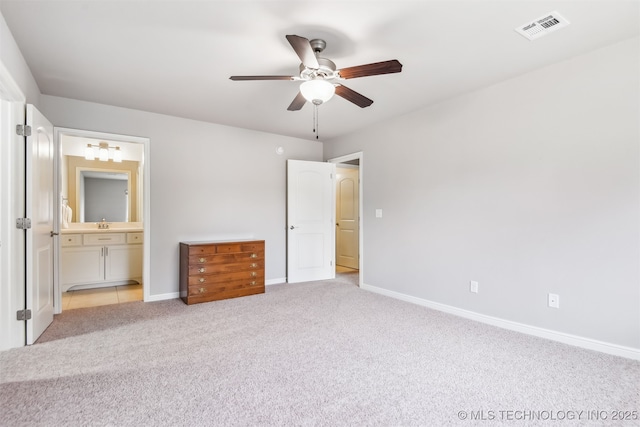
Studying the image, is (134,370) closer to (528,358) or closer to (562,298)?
(528,358)

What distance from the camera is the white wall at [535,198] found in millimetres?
2398

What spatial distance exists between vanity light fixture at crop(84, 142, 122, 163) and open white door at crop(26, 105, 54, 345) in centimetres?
186

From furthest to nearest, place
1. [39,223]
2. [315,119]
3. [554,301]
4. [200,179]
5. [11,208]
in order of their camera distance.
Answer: [200,179]
[315,119]
[39,223]
[554,301]
[11,208]

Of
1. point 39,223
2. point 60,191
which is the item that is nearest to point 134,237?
point 60,191

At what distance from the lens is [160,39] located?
7.70 ft

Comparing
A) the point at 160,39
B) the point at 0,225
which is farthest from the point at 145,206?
the point at 160,39

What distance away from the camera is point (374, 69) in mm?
2145

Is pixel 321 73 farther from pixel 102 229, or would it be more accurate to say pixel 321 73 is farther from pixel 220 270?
pixel 102 229

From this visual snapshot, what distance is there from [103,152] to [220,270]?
3016mm

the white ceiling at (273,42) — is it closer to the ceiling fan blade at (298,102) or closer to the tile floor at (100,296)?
the ceiling fan blade at (298,102)

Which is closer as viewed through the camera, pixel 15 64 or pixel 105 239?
pixel 15 64

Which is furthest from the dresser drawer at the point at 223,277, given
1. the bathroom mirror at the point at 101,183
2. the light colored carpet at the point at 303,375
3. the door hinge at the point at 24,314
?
the bathroom mirror at the point at 101,183

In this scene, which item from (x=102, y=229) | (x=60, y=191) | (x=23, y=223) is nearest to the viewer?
(x=23, y=223)

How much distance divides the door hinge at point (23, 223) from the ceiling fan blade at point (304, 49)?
261cm
